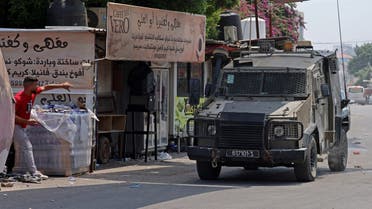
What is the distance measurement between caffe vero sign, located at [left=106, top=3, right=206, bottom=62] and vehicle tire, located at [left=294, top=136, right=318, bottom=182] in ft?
13.5

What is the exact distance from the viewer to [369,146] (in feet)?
79.7

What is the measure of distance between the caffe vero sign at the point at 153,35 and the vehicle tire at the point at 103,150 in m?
1.93

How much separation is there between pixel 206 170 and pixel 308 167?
1.83m

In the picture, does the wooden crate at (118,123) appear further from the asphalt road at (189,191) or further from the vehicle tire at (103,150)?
the asphalt road at (189,191)

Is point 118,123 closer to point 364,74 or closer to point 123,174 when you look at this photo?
point 123,174

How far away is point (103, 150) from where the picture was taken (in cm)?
1566

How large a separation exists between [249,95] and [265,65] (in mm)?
801

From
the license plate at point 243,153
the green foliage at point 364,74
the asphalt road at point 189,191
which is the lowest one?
the asphalt road at point 189,191

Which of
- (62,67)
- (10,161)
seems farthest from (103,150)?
(10,161)

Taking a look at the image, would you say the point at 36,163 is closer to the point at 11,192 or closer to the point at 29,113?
the point at 29,113

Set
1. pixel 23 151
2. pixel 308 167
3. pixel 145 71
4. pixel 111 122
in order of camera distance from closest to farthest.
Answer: pixel 23 151, pixel 308 167, pixel 111 122, pixel 145 71

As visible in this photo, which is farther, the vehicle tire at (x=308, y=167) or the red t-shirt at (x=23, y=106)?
the vehicle tire at (x=308, y=167)

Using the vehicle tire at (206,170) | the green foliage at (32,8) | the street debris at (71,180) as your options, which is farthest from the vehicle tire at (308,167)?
the green foliage at (32,8)

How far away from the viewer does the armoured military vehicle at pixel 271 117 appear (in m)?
12.5
